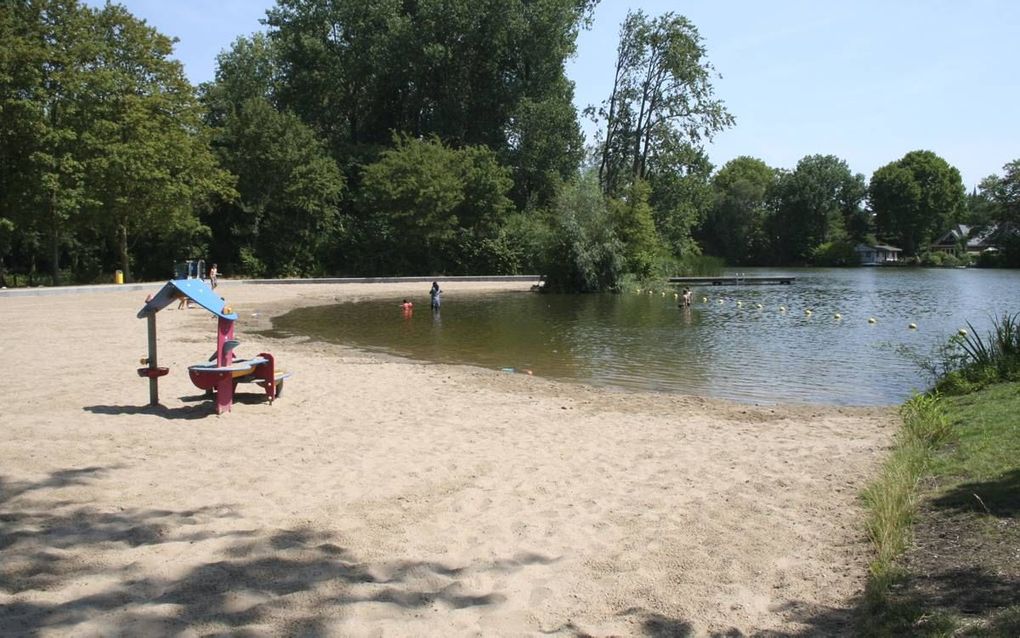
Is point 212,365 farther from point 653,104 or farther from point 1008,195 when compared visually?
point 1008,195

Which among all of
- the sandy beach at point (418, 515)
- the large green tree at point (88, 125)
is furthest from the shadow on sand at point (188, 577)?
the large green tree at point (88, 125)

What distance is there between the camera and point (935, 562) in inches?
188

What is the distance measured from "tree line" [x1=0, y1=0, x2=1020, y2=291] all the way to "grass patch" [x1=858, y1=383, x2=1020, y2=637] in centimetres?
3537

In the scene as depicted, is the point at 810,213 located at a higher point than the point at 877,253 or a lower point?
higher

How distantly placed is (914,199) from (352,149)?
284 feet

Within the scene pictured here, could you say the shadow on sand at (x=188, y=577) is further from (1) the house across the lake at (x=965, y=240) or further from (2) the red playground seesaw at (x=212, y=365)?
(1) the house across the lake at (x=965, y=240)

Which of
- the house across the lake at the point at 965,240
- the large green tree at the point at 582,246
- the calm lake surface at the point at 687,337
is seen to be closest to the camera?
the calm lake surface at the point at 687,337

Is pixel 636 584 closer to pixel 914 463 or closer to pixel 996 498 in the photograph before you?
pixel 996 498

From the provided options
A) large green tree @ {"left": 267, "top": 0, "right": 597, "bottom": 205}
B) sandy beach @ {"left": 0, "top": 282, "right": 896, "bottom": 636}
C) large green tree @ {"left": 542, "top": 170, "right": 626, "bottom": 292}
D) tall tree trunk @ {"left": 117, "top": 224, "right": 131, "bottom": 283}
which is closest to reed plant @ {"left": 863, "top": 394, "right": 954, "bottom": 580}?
sandy beach @ {"left": 0, "top": 282, "right": 896, "bottom": 636}

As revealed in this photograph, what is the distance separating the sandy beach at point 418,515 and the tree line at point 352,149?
107 feet

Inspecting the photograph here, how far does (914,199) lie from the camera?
4186 inches

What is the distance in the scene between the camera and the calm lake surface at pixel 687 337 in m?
15.2

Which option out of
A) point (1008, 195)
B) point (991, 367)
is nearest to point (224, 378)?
point (991, 367)

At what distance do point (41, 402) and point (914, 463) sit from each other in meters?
10.4
